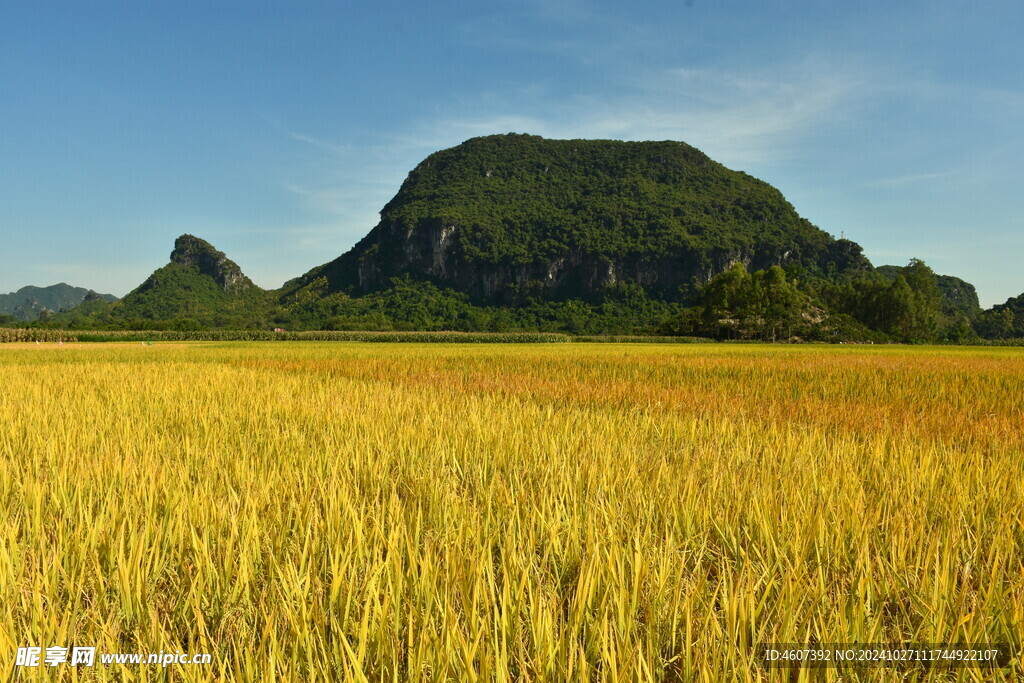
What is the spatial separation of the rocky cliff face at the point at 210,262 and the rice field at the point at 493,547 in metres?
159

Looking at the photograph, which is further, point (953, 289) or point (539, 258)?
point (953, 289)

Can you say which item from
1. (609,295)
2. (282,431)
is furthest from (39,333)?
(609,295)

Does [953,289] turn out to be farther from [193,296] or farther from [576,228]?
[193,296]

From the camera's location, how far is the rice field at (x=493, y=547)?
47.1 inches

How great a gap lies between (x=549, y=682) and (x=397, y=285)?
4900 inches

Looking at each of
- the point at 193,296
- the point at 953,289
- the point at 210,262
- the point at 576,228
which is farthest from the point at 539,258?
the point at 953,289

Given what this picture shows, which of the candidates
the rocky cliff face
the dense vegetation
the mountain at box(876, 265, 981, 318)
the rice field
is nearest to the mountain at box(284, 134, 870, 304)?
the dense vegetation

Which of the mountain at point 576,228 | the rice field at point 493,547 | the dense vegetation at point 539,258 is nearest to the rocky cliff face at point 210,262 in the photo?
the dense vegetation at point 539,258

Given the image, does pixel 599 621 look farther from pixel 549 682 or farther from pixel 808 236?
pixel 808 236

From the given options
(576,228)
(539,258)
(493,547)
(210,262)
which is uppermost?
(576,228)

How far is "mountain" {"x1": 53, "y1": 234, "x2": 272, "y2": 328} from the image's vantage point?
350 feet

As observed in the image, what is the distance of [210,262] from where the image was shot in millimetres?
148250

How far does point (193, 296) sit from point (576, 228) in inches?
3860

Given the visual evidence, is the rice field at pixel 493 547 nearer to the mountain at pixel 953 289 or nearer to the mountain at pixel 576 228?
the mountain at pixel 576 228
